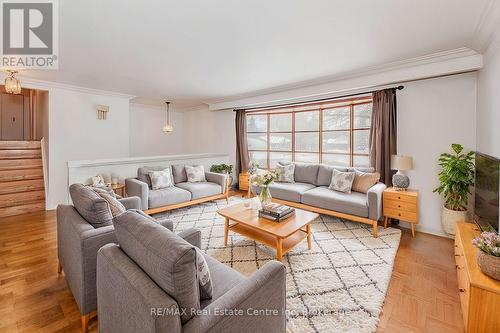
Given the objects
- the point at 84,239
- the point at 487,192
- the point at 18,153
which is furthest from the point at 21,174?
the point at 487,192

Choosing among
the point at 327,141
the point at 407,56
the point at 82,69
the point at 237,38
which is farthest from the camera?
the point at 327,141

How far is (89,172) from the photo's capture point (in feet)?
12.8

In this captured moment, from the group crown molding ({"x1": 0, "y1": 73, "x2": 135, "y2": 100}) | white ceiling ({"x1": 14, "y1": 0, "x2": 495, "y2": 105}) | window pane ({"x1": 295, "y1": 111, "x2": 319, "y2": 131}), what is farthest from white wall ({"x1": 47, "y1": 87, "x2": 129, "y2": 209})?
window pane ({"x1": 295, "y1": 111, "x2": 319, "y2": 131})

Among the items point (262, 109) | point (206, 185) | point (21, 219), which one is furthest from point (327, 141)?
point (21, 219)

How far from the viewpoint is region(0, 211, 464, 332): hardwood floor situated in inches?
66.6

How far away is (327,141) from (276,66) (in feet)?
7.09

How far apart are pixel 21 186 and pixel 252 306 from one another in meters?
5.36

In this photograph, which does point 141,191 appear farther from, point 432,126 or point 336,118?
point 432,126

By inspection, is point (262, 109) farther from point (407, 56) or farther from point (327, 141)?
point (407, 56)

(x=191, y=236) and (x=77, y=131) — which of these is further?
(x=77, y=131)

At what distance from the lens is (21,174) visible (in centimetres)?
→ 443

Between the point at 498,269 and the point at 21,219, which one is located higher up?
the point at 498,269

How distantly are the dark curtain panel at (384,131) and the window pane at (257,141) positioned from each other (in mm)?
2707

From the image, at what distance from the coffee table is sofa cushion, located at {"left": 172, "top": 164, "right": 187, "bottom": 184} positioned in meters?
1.99
